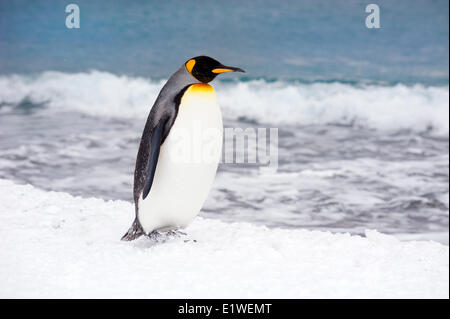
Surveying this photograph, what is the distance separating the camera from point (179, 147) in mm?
2059

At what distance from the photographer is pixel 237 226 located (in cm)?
261

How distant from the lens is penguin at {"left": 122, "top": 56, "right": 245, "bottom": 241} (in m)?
2.04

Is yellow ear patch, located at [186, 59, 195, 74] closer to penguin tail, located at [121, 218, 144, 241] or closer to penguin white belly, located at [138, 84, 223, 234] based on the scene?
penguin white belly, located at [138, 84, 223, 234]

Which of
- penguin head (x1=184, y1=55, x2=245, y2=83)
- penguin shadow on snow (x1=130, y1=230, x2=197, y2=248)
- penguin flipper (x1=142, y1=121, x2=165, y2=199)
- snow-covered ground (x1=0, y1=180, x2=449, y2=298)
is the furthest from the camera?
penguin shadow on snow (x1=130, y1=230, x2=197, y2=248)

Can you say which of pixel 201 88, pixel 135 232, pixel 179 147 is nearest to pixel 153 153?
pixel 179 147

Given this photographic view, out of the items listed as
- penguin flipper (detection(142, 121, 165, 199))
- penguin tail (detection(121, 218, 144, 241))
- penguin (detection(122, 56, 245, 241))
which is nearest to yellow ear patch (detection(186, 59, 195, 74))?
penguin (detection(122, 56, 245, 241))

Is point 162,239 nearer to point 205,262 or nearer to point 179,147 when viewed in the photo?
point 205,262

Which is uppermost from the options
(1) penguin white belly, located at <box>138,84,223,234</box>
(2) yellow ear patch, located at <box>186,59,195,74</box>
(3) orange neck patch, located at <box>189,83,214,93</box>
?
(2) yellow ear patch, located at <box>186,59,195,74</box>

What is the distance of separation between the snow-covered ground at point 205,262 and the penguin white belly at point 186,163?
5.3 inches

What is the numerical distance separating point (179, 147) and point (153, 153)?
0.41ft
